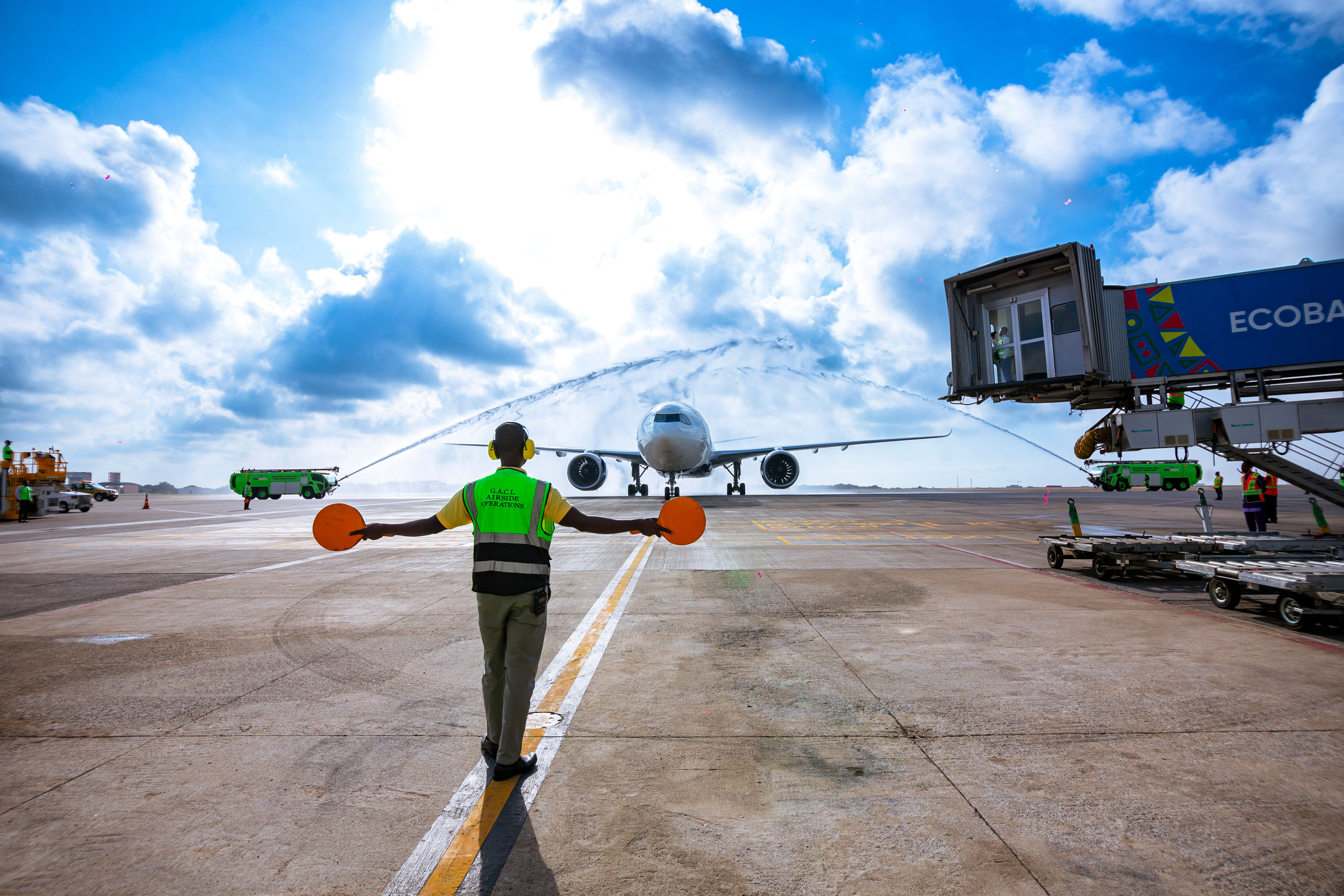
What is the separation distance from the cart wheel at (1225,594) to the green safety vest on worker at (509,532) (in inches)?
333

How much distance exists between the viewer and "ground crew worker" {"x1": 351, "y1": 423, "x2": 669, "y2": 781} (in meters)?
3.53

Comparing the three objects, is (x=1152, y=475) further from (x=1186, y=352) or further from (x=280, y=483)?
(x=280, y=483)

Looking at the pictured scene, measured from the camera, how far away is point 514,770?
3.49 m

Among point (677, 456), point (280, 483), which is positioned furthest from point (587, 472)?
point (280, 483)

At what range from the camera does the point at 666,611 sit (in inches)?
308

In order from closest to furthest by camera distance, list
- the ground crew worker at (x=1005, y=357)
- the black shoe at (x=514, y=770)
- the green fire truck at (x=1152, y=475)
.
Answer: the black shoe at (x=514, y=770)
the ground crew worker at (x=1005, y=357)
the green fire truck at (x=1152, y=475)

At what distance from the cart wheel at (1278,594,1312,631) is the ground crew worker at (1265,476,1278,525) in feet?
35.4

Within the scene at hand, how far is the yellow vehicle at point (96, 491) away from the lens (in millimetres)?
48312

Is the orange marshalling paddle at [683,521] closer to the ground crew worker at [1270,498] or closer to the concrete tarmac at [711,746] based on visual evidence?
the concrete tarmac at [711,746]

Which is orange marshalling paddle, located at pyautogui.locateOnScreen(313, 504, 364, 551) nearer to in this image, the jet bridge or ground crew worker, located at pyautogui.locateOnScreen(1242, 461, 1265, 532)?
the jet bridge

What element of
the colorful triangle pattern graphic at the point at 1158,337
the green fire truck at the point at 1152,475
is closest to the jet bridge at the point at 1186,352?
the colorful triangle pattern graphic at the point at 1158,337

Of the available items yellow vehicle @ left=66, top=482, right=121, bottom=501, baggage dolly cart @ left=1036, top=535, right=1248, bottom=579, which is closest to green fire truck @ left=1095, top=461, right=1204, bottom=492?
baggage dolly cart @ left=1036, top=535, right=1248, bottom=579

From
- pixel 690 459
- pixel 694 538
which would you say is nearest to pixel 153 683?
pixel 694 538

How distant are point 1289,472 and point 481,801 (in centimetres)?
1447
